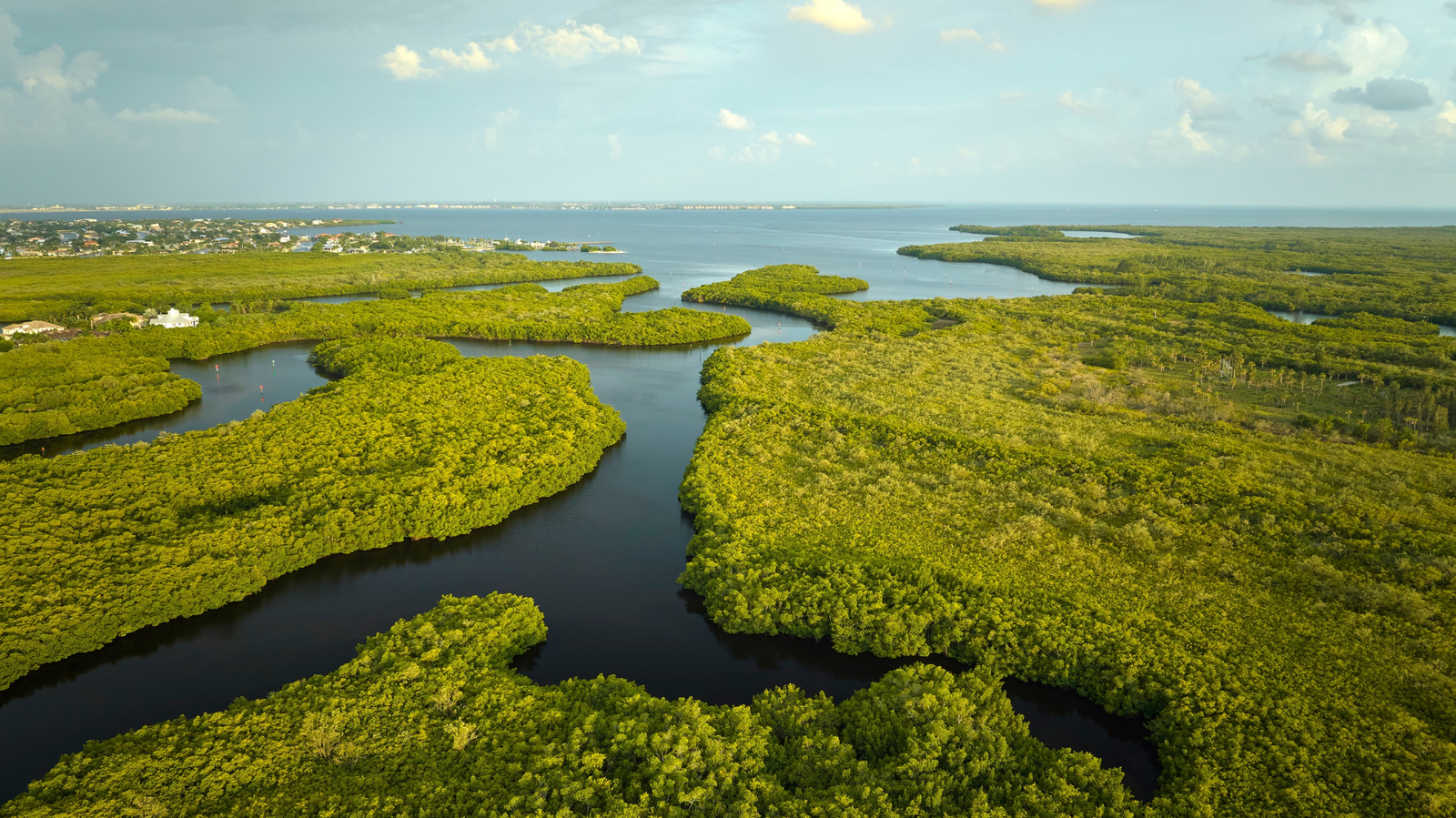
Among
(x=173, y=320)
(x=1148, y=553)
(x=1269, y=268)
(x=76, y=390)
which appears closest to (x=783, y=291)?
(x=173, y=320)

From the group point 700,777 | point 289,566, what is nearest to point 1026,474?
point 700,777

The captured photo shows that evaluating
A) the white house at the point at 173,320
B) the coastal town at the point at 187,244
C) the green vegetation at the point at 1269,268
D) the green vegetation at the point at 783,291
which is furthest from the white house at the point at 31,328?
the green vegetation at the point at 1269,268

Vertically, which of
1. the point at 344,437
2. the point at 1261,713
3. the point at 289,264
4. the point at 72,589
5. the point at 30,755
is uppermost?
the point at 289,264

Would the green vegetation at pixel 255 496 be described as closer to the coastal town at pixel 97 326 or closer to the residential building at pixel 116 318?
the coastal town at pixel 97 326

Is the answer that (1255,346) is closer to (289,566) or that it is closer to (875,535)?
(875,535)

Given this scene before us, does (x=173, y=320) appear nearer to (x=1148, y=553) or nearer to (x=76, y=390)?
(x=76, y=390)

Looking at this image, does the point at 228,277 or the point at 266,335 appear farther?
the point at 228,277
